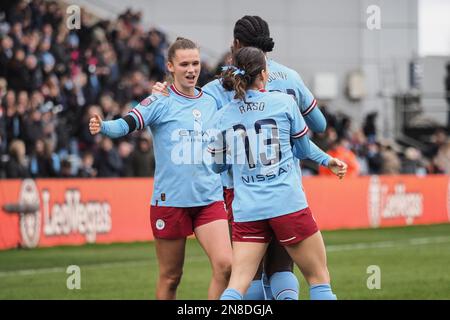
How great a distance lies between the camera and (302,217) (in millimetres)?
8469

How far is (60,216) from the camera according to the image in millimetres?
20094

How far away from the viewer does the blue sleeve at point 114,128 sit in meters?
9.24

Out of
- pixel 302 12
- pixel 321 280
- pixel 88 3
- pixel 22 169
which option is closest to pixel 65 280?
pixel 22 169

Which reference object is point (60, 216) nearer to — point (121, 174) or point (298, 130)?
point (121, 174)

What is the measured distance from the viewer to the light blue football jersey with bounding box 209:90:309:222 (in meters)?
8.44

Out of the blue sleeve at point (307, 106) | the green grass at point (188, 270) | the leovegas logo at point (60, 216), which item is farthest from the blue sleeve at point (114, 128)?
the leovegas logo at point (60, 216)

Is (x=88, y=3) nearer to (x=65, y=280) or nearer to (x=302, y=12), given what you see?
(x=302, y=12)

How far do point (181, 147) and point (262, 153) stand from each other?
140 cm

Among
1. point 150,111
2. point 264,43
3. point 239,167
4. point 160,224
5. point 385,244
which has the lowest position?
point 385,244

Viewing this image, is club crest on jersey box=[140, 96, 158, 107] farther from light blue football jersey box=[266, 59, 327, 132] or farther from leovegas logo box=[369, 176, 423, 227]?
leovegas logo box=[369, 176, 423, 227]

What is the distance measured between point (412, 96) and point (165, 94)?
30870 millimetres

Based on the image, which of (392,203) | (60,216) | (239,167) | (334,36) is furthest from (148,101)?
(334,36)

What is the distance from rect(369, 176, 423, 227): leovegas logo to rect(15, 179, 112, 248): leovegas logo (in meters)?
8.82

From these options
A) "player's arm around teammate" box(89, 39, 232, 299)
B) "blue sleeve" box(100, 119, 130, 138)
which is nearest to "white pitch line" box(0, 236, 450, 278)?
"player's arm around teammate" box(89, 39, 232, 299)
